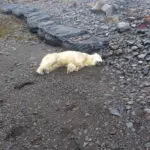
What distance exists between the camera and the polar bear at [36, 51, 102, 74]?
966cm

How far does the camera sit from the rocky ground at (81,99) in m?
7.17

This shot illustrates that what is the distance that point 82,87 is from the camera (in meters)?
8.80

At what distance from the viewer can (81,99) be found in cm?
834

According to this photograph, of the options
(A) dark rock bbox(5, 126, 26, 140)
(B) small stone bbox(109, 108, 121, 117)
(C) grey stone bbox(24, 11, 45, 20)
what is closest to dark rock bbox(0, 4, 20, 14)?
(C) grey stone bbox(24, 11, 45, 20)

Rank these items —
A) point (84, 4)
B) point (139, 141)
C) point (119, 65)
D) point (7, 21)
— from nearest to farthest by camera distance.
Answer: point (139, 141) < point (119, 65) < point (7, 21) < point (84, 4)

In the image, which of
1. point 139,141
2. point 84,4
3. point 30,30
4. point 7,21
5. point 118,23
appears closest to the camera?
point 139,141

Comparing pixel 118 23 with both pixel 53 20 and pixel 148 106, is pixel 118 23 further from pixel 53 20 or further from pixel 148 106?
pixel 148 106

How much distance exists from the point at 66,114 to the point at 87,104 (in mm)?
567

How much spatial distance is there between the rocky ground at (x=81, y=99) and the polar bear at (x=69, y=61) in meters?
0.19

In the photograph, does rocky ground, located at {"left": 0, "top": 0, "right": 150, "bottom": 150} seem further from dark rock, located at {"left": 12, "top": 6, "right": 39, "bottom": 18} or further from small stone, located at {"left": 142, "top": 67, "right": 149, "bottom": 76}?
dark rock, located at {"left": 12, "top": 6, "right": 39, "bottom": 18}

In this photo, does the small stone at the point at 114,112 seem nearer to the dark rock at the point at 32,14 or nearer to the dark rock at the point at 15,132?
the dark rock at the point at 15,132

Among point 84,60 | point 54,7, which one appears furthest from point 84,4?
point 84,60

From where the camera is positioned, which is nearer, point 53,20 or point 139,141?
point 139,141

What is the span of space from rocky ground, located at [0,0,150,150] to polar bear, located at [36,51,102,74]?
19 centimetres
